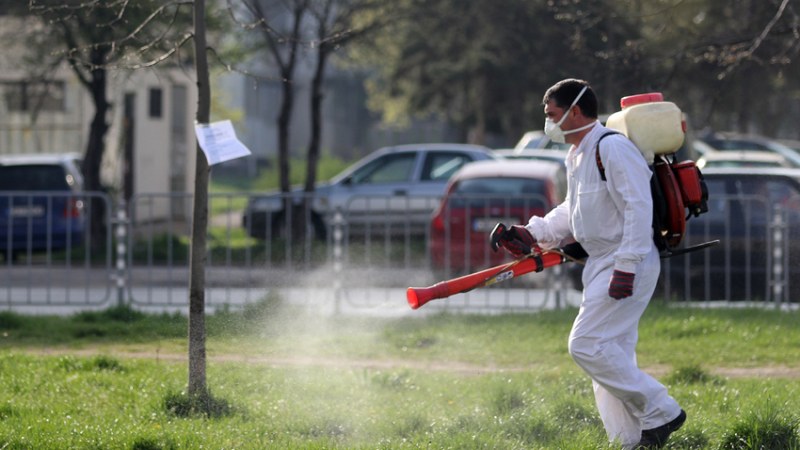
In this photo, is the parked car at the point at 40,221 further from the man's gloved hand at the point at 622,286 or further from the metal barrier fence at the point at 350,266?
the man's gloved hand at the point at 622,286

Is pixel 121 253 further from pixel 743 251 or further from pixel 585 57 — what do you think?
pixel 743 251

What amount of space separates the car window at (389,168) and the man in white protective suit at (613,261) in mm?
13580

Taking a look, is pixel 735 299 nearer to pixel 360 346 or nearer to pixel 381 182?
pixel 360 346

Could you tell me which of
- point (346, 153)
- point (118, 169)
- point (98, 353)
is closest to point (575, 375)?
point (98, 353)

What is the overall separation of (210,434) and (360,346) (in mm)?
3796

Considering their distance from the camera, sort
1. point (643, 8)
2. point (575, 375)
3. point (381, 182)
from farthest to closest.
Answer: point (381, 182)
point (643, 8)
point (575, 375)

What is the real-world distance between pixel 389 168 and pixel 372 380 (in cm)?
1197

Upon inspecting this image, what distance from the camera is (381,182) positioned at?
777 inches

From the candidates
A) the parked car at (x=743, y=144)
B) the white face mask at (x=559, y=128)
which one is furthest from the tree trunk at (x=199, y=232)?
the parked car at (x=743, y=144)

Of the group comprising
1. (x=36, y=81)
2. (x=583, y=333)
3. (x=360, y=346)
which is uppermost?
(x=36, y=81)

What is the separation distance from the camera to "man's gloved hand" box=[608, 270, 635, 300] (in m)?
5.65

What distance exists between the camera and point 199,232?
7.34 m

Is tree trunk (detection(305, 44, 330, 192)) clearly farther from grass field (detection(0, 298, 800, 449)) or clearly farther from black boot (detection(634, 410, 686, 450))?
black boot (detection(634, 410, 686, 450))

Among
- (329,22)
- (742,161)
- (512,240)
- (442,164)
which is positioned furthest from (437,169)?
(512,240)
